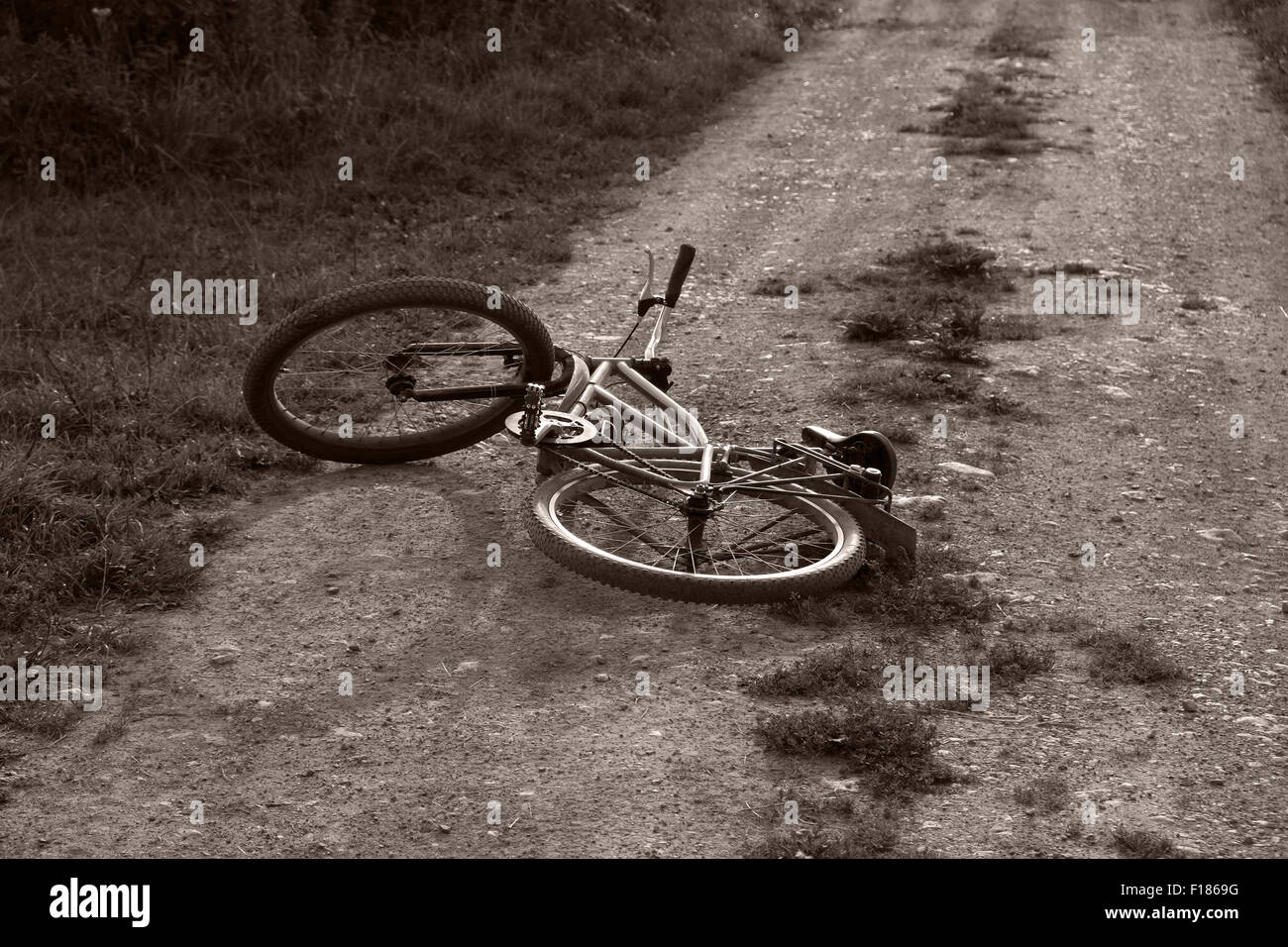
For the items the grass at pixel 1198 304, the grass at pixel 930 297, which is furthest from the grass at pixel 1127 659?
the grass at pixel 1198 304

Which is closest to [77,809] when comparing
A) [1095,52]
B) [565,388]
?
[565,388]

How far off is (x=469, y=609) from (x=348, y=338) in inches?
91.5

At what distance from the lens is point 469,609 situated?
5027 mm

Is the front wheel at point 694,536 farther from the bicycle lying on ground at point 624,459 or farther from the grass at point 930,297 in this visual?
the grass at point 930,297

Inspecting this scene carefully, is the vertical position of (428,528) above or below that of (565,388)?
below

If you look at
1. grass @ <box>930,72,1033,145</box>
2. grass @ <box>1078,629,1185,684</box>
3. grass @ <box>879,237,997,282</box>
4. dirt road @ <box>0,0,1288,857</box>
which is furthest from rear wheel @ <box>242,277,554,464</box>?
grass @ <box>930,72,1033,145</box>

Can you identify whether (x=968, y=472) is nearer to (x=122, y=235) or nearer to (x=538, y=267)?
(x=538, y=267)

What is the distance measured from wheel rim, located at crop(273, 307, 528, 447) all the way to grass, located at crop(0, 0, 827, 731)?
34 centimetres

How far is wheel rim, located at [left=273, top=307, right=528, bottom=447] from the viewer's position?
599cm

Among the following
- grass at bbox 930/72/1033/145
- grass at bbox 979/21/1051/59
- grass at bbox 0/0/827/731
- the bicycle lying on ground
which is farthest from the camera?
grass at bbox 979/21/1051/59

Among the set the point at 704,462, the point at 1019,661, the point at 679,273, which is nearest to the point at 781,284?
the point at 679,273

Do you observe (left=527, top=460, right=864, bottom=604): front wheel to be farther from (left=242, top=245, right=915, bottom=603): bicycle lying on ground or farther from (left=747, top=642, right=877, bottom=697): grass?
(left=747, top=642, right=877, bottom=697): grass

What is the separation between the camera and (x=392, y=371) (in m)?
6.17

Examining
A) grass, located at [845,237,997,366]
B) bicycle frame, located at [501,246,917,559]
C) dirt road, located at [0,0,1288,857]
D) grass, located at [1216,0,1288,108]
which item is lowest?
dirt road, located at [0,0,1288,857]
